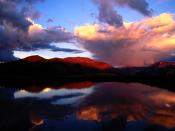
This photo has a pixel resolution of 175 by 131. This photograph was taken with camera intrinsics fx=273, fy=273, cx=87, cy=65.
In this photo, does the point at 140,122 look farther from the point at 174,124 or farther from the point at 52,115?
the point at 52,115

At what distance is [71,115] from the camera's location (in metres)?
28.9

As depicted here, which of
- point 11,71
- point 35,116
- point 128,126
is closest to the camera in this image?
point 128,126

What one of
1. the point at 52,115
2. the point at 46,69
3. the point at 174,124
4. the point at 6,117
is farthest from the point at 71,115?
the point at 46,69

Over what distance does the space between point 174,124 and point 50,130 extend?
11.9 m

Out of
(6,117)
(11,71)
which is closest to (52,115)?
(6,117)

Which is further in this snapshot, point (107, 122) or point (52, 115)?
point (52, 115)

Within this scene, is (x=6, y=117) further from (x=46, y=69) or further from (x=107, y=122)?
(x=46, y=69)

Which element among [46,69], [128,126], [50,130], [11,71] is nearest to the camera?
[50,130]

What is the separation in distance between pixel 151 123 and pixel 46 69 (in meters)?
168

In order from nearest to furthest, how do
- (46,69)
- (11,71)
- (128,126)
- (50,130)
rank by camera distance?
(50,130) → (128,126) → (11,71) → (46,69)

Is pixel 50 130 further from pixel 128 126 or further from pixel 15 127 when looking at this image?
pixel 128 126

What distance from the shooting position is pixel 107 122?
2458 centimetres

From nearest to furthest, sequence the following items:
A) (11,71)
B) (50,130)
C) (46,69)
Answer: (50,130) < (11,71) < (46,69)

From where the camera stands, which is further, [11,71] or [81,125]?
[11,71]
